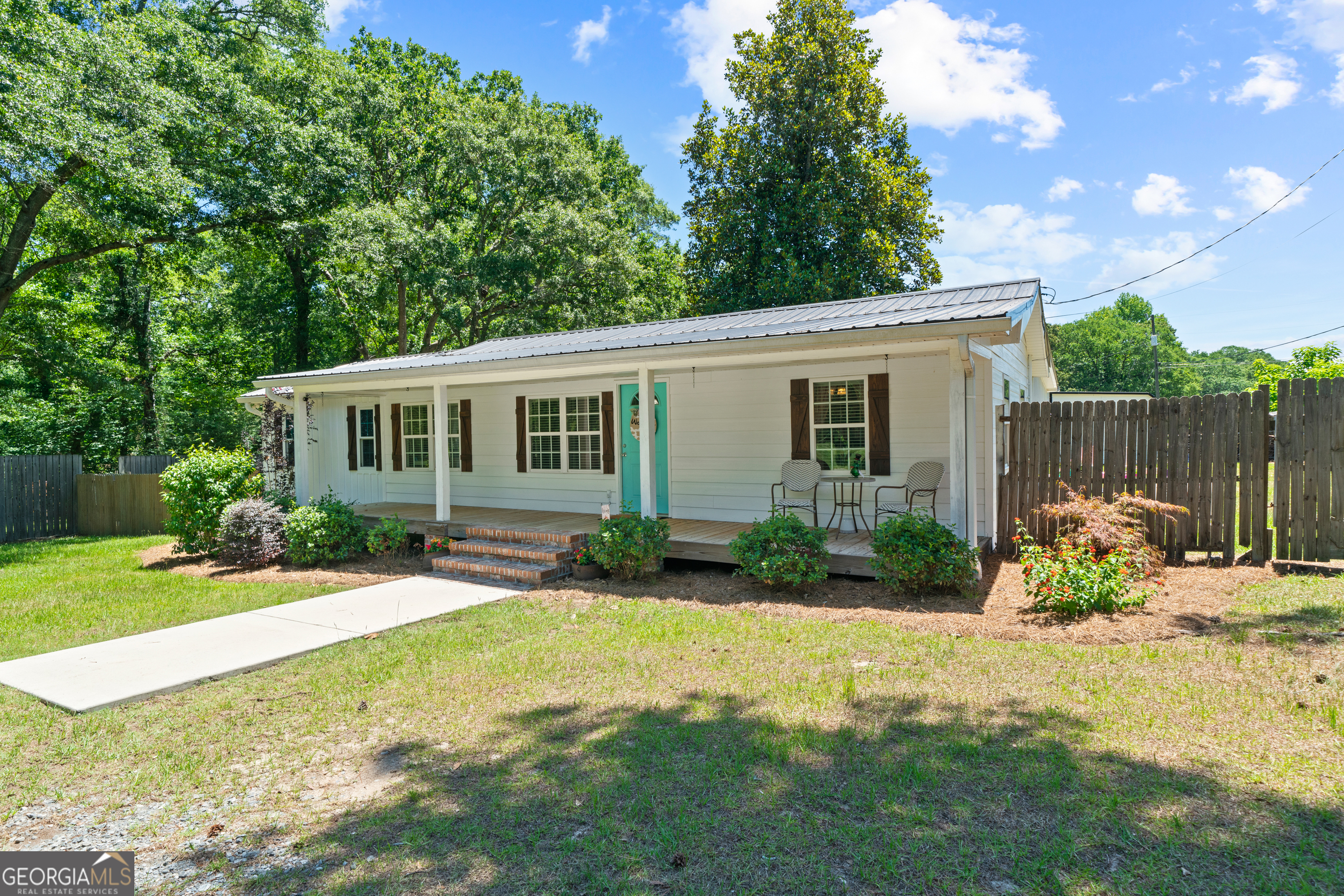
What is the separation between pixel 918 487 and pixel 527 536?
4830mm

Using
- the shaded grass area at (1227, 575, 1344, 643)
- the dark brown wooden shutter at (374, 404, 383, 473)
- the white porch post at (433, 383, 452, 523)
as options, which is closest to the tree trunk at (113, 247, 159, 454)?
the dark brown wooden shutter at (374, 404, 383, 473)

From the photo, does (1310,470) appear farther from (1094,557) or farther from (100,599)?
(100,599)

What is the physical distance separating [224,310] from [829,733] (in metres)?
24.1

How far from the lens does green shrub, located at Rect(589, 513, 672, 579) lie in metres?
7.54

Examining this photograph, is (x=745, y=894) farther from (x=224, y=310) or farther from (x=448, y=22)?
(x=224, y=310)

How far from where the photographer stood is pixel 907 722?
11.7 feet

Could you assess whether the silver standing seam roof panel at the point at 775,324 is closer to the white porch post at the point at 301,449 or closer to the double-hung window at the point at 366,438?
the white porch post at the point at 301,449

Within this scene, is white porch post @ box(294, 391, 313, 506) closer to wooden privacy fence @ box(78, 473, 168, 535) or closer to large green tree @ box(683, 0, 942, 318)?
wooden privacy fence @ box(78, 473, 168, 535)

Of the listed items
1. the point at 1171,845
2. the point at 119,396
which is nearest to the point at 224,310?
the point at 119,396

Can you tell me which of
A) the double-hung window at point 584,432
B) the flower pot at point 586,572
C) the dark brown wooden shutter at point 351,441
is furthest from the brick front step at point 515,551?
the dark brown wooden shutter at point 351,441

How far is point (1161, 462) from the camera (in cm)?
742

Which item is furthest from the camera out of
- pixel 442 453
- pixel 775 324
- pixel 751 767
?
pixel 442 453

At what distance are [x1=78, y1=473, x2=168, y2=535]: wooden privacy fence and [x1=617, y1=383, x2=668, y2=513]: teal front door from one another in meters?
10.5

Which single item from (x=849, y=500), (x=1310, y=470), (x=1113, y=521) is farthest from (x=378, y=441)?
(x=1310, y=470)
